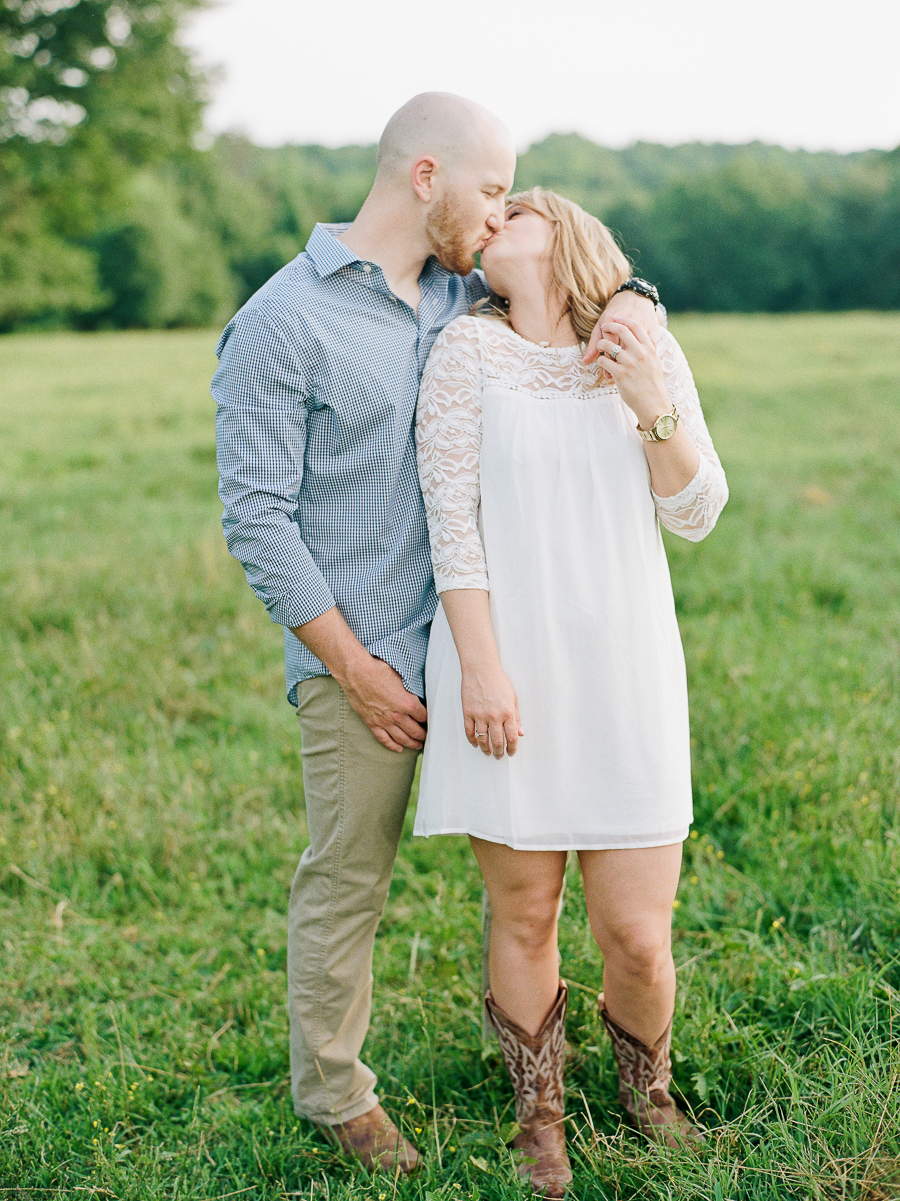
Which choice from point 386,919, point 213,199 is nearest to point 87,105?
point 386,919

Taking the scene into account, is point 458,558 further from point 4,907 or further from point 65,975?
point 4,907

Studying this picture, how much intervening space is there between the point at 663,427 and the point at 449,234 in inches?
28.1

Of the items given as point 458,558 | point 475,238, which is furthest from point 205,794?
point 475,238

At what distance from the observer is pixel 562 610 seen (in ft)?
7.37

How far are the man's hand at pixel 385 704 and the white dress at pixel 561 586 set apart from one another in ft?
0.59

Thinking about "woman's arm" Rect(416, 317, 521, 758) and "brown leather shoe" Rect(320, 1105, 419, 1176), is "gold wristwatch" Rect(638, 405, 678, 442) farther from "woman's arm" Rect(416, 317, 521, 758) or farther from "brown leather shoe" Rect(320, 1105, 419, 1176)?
"brown leather shoe" Rect(320, 1105, 419, 1176)

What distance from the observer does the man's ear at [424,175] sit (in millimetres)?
2352

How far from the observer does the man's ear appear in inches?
92.6

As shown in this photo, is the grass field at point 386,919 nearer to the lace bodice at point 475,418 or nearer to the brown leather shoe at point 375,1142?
the brown leather shoe at point 375,1142

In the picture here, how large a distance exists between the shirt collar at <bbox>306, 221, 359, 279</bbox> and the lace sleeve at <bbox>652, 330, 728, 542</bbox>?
741mm

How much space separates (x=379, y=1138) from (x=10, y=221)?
2509 cm

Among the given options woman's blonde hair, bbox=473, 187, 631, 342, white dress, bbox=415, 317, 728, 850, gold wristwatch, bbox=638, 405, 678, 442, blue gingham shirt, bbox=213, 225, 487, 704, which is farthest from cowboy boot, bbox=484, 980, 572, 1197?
woman's blonde hair, bbox=473, 187, 631, 342

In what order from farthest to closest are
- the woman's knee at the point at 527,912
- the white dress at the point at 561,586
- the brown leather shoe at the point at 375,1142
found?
the brown leather shoe at the point at 375,1142, the woman's knee at the point at 527,912, the white dress at the point at 561,586

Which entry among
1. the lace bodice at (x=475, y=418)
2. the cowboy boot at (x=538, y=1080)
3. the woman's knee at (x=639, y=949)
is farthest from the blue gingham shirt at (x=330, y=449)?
the cowboy boot at (x=538, y=1080)
